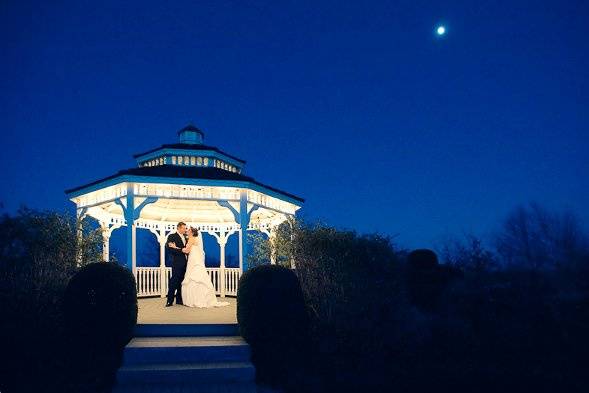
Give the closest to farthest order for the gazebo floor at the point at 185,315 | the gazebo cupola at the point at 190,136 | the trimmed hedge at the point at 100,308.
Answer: the trimmed hedge at the point at 100,308 → the gazebo floor at the point at 185,315 → the gazebo cupola at the point at 190,136

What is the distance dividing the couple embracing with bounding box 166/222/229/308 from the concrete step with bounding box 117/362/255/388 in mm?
4666

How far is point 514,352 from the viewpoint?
8.04 m

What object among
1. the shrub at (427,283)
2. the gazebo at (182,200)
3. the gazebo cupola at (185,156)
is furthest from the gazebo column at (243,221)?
the shrub at (427,283)

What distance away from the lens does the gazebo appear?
40.9ft

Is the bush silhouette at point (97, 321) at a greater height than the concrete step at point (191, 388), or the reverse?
the bush silhouette at point (97, 321)

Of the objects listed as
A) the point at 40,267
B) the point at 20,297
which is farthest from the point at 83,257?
the point at 20,297

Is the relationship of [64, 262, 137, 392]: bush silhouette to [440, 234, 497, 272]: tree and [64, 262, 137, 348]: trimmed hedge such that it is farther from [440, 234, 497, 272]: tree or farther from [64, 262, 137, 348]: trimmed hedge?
[440, 234, 497, 272]: tree

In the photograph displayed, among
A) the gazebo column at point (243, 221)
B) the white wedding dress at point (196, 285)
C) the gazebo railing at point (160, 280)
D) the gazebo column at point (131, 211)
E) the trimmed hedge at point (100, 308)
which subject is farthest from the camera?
the gazebo railing at point (160, 280)

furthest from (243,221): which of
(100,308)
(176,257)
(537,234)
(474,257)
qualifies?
(537,234)

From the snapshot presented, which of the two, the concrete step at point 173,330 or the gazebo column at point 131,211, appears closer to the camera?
the concrete step at point 173,330

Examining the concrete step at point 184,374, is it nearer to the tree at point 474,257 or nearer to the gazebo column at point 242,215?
the gazebo column at point 242,215

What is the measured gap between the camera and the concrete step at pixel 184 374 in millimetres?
6672

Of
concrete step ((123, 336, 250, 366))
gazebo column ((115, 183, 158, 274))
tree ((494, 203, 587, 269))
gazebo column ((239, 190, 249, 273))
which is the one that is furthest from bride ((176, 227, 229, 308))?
tree ((494, 203, 587, 269))

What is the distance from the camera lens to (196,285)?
38.9 ft
